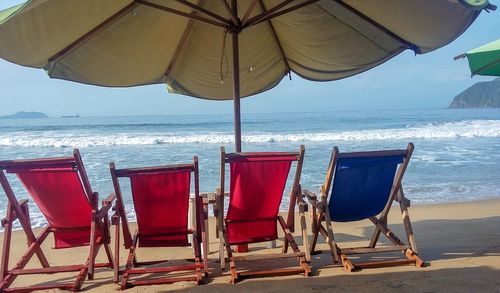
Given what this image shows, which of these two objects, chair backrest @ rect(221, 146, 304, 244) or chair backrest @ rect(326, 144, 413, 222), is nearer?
chair backrest @ rect(221, 146, 304, 244)

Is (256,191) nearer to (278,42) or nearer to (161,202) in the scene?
(161,202)

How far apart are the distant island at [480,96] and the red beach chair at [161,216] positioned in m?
69.6

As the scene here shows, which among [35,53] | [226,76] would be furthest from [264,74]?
[35,53]

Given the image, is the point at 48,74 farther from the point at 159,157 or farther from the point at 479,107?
the point at 479,107

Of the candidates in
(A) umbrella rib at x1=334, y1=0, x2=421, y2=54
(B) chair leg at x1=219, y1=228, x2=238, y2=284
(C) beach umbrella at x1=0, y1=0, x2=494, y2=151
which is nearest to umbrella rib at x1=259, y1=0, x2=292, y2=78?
(C) beach umbrella at x1=0, y1=0, x2=494, y2=151

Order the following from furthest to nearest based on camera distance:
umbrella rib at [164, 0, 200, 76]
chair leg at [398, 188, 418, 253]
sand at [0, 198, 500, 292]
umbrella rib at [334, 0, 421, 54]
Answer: umbrella rib at [164, 0, 200, 76] < umbrella rib at [334, 0, 421, 54] < chair leg at [398, 188, 418, 253] < sand at [0, 198, 500, 292]

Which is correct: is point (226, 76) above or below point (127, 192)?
above

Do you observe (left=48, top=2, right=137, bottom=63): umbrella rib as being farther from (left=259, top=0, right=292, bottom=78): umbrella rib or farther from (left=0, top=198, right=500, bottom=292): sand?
(left=0, top=198, right=500, bottom=292): sand

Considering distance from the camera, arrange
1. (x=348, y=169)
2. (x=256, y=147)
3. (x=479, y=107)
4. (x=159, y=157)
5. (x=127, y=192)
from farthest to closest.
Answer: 1. (x=479, y=107)
2. (x=256, y=147)
3. (x=159, y=157)
4. (x=127, y=192)
5. (x=348, y=169)

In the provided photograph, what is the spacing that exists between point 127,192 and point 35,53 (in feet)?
16.9

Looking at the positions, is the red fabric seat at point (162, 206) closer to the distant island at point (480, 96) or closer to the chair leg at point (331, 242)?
the chair leg at point (331, 242)

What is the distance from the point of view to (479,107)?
67000 mm

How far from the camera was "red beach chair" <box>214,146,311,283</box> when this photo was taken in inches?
130

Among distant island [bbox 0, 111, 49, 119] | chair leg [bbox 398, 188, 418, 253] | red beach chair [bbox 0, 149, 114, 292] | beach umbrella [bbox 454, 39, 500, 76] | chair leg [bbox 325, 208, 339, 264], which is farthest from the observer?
distant island [bbox 0, 111, 49, 119]
